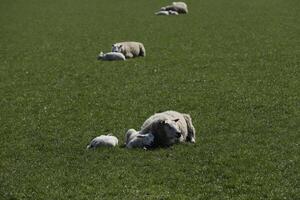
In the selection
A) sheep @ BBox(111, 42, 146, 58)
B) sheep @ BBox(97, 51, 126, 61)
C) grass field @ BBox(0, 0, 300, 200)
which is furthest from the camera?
sheep @ BBox(111, 42, 146, 58)

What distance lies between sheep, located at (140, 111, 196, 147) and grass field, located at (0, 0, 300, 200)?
10.1 inches

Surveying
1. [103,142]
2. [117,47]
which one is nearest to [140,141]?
[103,142]

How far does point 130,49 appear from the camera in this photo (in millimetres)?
24234

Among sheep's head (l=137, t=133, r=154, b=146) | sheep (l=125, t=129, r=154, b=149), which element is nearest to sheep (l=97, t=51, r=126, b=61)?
sheep (l=125, t=129, r=154, b=149)

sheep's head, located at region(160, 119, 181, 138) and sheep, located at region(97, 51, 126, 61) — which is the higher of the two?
sheep's head, located at region(160, 119, 181, 138)

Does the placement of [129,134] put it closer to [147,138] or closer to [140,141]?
[140,141]

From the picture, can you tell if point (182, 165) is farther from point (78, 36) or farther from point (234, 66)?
point (78, 36)

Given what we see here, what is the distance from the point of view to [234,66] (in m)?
21.1

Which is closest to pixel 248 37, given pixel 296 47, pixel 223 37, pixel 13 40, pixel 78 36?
pixel 223 37

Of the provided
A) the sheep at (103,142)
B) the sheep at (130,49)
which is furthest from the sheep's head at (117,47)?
the sheep at (103,142)

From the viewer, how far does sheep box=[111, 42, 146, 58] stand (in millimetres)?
23916

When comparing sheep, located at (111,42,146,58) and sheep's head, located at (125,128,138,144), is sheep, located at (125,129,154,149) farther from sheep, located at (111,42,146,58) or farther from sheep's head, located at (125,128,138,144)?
sheep, located at (111,42,146,58)

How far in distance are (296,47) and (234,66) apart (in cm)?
427

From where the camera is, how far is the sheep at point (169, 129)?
12.6 meters
